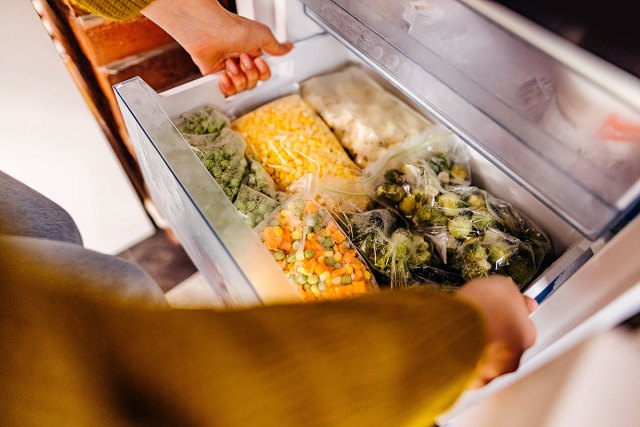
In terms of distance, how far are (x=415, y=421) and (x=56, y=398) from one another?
1.12 ft

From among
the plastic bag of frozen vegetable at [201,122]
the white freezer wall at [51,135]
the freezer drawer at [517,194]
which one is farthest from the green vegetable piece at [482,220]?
the white freezer wall at [51,135]

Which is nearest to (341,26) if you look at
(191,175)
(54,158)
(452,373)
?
(191,175)

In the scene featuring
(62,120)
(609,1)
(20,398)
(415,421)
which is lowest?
(62,120)

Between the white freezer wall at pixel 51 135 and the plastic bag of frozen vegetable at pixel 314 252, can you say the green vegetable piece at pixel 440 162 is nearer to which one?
the plastic bag of frozen vegetable at pixel 314 252

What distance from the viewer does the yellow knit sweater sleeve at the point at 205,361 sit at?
0.99ft

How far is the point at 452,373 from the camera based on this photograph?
1.42 ft

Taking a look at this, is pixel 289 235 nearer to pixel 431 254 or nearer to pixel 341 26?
pixel 431 254

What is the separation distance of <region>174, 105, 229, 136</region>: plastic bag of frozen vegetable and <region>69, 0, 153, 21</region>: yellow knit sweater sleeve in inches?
10.5

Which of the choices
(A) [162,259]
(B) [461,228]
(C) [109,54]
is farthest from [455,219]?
(A) [162,259]

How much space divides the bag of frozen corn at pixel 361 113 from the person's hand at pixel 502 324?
485mm

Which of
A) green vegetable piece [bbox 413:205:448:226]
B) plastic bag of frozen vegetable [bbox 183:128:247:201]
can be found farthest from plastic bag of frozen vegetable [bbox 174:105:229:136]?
green vegetable piece [bbox 413:205:448:226]

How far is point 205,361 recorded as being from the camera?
0.33 meters

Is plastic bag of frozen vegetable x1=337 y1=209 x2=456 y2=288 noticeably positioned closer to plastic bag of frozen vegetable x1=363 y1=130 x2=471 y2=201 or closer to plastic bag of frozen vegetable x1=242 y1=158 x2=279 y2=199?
plastic bag of frozen vegetable x1=363 y1=130 x2=471 y2=201

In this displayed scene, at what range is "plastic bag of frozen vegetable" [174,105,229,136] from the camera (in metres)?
0.96
